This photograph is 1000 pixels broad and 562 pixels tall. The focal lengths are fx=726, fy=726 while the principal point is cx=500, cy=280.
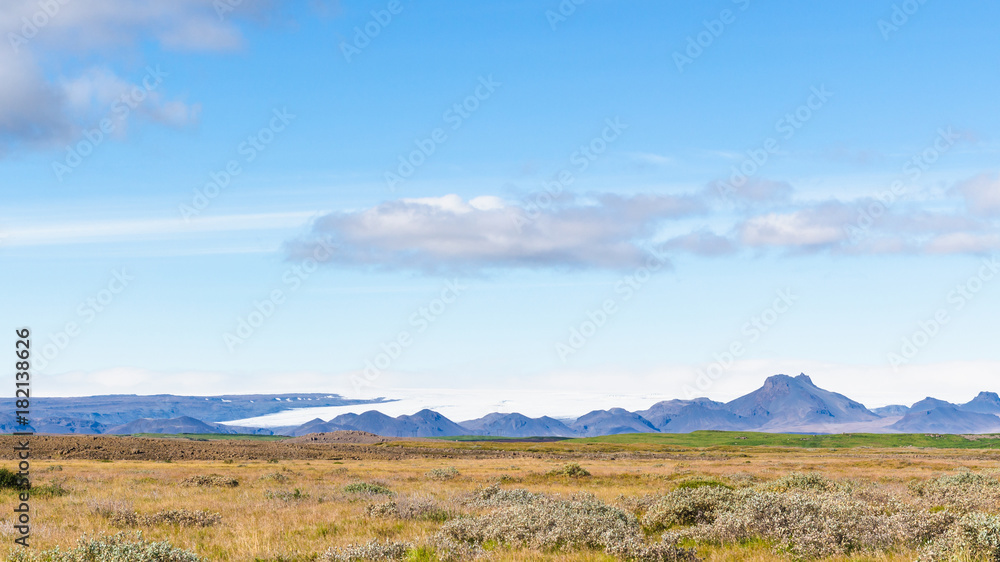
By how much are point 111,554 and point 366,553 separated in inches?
165

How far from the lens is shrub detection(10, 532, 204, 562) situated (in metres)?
11.6

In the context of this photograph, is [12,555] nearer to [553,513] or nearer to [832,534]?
[553,513]

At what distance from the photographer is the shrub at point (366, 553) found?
13.0m

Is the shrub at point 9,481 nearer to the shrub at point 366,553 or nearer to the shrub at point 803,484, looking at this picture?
the shrub at point 366,553

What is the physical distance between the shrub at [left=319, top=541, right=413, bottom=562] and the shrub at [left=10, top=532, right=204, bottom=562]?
7.40ft

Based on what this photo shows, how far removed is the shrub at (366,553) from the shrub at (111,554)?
225cm

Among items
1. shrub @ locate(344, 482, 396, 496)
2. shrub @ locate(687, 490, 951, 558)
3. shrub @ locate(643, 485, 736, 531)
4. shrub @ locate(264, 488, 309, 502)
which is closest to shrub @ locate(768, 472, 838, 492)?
shrub @ locate(643, 485, 736, 531)

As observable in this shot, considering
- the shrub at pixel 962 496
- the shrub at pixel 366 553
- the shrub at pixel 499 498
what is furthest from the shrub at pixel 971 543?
the shrub at pixel 499 498

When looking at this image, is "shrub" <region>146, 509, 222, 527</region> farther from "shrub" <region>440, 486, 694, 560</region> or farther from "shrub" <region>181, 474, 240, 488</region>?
"shrub" <region>181, 474, 240, 488</region>

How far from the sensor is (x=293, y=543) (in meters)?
15.0

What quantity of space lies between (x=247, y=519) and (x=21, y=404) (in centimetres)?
630

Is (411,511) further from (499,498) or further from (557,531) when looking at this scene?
(557,531)

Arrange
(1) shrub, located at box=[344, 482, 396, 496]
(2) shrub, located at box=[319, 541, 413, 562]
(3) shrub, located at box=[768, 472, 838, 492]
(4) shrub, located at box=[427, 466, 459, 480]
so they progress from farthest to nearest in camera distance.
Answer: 1. (4) shrub, located at box=[427, 466, 459, 480]
2. (1) shrub, located at box=[344, 482, 396, 496]
3. (3) shrub, located at box=[768, 472, 838, 492]
4. (2) shrub, located at box=[319, 541, 413, 562]

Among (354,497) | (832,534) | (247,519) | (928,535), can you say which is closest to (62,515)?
(247,519)
